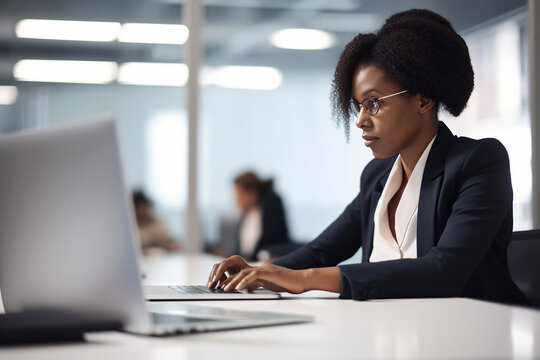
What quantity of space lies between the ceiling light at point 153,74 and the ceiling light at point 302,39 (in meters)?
0.71

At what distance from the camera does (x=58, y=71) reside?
15.1ft

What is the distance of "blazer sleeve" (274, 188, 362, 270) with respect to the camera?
1.80 metres

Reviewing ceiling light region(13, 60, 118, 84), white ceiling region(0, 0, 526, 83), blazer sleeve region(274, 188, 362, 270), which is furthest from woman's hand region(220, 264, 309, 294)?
ceiling light region(13, 60, 118, 84)

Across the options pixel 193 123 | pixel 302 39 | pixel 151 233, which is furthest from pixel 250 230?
pixel 302 39

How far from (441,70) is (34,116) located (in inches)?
140

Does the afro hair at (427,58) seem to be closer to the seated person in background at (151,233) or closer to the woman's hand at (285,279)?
the woman's hand at (285,279)

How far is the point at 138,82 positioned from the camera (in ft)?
15.5

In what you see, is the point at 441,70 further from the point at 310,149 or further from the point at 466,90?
the point at 310,149

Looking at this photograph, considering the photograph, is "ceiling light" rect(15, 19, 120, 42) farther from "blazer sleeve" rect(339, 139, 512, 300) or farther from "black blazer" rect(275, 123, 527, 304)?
"blazer sleeve" rect(339, 139, 512, 300)

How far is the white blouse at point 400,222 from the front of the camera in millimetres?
1633

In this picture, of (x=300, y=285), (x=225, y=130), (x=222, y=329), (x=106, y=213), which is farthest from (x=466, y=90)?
(x=225, y=130)

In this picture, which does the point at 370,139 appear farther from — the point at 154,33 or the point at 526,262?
the point at 154,33

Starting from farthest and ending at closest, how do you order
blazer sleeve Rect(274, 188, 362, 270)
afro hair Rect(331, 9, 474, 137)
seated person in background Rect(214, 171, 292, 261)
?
seated person in background Rect(214, 171, 292, 261), blazer sleeve Rect(274, 188, 362, 270), afro hair Rect(331, 9, 474, 137)

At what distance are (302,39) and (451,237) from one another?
3471 millimetres
